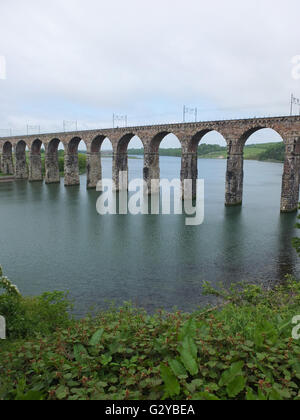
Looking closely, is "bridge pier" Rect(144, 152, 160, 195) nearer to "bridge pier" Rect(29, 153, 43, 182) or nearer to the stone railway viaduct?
the stone railway viaduct

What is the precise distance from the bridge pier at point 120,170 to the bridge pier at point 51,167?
1741cm

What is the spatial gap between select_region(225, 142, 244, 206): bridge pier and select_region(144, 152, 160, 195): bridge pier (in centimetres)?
1182

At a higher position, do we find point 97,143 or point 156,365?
point 97,143

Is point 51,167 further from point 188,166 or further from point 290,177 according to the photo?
point 290,177

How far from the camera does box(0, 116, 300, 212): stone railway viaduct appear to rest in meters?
32.9

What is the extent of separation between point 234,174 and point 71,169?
31613mm

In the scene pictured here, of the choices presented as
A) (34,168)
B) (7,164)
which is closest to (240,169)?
(34,168)

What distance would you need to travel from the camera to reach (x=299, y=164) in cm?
3344

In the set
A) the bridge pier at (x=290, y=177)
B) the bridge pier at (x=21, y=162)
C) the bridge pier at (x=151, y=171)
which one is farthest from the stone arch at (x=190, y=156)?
the bridge pier at (x=21, y=162)

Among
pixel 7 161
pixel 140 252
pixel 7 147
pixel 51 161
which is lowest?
pixel 140 252

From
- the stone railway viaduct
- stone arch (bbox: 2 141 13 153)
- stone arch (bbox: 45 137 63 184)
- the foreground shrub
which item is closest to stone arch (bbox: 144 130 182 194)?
the stone railway viaduct

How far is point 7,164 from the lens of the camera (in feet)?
253
